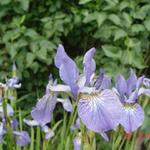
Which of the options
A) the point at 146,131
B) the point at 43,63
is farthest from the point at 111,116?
the point at 43,63

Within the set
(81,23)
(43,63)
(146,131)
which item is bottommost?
(146,131)

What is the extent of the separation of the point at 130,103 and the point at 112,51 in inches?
49.0

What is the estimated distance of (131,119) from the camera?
151cm

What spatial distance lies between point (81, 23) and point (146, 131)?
2.82 feet

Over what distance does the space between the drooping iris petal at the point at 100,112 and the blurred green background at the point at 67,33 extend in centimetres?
137

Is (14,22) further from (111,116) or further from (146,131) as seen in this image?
(111,116)

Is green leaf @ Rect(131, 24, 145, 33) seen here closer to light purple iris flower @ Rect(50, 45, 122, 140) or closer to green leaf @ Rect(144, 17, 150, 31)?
green leaf @ Rect(144, 17, 150, 31)

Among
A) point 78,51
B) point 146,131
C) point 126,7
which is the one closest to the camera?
point 146,131

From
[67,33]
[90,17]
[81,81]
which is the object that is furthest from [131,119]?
[67,33]

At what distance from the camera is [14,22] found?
2930 millimetres

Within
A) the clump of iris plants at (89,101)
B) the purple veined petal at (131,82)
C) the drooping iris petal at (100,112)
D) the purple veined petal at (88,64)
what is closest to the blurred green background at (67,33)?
the purple veined petal at (131,82)

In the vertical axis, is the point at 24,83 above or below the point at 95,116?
below

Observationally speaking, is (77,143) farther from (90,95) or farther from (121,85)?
(90,95)

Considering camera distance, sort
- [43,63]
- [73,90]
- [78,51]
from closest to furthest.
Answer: [73,90] → [43,63] → [78,51]
